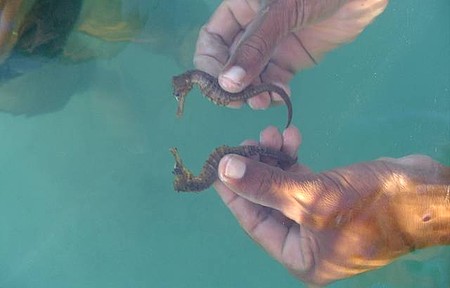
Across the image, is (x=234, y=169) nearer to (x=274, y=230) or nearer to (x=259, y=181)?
(x=259, y=181)

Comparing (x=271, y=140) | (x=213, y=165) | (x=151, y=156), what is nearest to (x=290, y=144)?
(x=271, y=140)

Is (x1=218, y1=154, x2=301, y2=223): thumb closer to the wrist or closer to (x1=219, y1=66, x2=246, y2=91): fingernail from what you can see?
(x1=219, y1=66, x2=246, y2=91): fingernail

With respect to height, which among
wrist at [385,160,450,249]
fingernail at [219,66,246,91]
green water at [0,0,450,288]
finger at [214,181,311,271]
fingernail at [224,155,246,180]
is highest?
fingernail at [219,66,246,91]

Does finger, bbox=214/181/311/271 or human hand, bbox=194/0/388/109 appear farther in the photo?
finger, bbox=214/181/311/271

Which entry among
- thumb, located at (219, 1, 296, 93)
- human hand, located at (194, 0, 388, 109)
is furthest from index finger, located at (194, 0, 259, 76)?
thumb, located at (219, 1, 296, 93)

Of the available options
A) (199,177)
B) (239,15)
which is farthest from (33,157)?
(239,15)

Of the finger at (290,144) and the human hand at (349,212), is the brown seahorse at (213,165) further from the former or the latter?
the human hand at (349,212)

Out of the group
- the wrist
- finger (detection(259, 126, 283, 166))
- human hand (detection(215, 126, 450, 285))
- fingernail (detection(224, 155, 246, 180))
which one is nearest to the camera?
fingernail (detection(224, 155, 246, 180))
